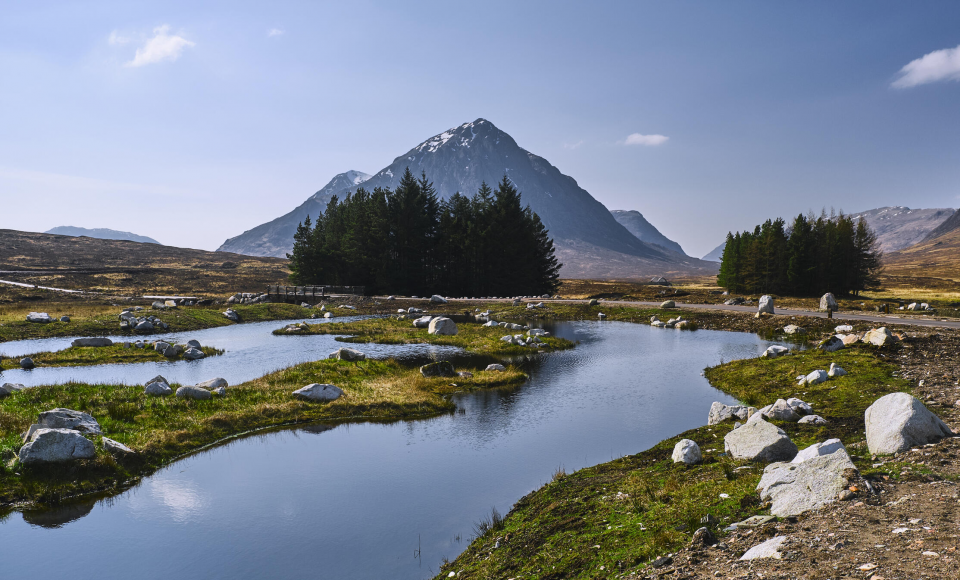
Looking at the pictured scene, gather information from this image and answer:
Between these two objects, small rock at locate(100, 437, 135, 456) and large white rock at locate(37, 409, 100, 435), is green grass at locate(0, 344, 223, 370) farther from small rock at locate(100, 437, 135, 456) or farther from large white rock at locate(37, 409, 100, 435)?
small rock at locate(100, 437, 135, 456)

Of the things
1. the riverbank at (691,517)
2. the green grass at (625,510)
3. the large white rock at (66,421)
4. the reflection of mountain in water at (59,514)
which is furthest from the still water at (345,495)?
the large white rock at (66,421)

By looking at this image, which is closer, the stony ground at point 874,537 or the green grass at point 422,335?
the stony ground at point 874,537

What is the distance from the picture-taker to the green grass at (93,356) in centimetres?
3694

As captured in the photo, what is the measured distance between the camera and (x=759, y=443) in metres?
14.6

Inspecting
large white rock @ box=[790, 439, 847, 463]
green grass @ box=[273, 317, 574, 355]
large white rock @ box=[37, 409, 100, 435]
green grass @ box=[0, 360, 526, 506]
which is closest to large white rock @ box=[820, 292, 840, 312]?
green grass @ box=[273, 317, 574, 355]

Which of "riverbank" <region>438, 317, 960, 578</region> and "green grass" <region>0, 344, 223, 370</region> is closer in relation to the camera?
"riverbank" <region>438, 317, 960, 578</region>

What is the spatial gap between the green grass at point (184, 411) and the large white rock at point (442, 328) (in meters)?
19.3

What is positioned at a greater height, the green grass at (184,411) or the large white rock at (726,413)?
the large white rock at (726,413)

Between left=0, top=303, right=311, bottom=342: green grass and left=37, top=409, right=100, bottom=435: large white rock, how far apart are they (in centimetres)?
3576

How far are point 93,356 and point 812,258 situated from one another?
112 metres

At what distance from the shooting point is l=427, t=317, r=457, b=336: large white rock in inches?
2135

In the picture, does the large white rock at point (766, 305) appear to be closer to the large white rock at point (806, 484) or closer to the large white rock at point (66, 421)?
the large white rock at point (806, 484)

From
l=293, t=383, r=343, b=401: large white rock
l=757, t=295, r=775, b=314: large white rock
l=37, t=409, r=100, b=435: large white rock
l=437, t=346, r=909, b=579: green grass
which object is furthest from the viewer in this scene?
l=757, t=295, r=775, b=314: large white rock

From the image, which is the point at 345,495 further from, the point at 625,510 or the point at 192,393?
the point at 192,393
